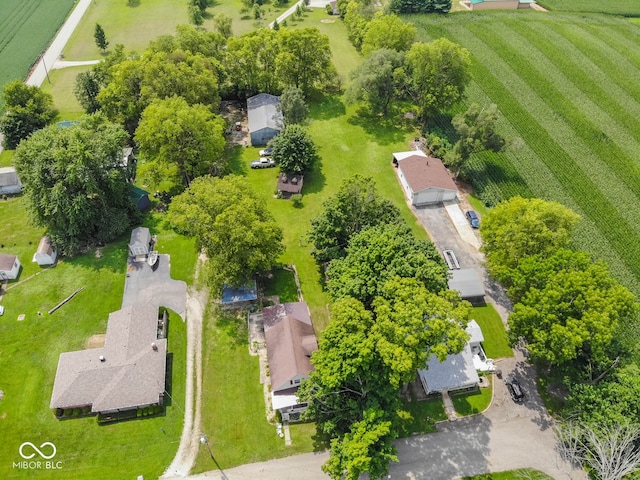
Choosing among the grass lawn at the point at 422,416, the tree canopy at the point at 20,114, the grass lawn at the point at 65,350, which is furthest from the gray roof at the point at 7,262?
the grass lawn at the point at 422,416

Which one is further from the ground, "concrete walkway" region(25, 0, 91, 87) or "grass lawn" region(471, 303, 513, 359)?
"concrete walkway" region(25, 0, 91, 87)

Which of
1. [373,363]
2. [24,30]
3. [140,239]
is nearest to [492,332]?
[373,363]

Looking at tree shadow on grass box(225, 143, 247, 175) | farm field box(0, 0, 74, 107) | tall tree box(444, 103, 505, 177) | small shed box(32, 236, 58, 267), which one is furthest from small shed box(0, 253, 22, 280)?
tall tree box(444, 103, 505, 177)

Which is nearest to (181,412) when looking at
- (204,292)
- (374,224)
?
(204,292)

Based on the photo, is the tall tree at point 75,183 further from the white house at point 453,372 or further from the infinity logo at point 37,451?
the white house at point 453,372

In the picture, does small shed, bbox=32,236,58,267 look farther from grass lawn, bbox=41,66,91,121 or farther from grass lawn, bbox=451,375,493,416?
grass lawn, bbox=451,375,493,416

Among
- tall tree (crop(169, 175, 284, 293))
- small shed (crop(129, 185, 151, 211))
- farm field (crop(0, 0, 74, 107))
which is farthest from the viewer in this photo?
farm field (crop(0, 0, 74, 107))

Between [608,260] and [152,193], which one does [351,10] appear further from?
[608,260]

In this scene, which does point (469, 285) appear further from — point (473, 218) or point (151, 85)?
point (151, 85)
